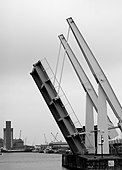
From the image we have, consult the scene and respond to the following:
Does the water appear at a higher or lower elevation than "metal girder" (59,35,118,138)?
lower

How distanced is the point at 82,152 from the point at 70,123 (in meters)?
2.62

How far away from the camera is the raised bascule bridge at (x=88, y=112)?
27.8 meters

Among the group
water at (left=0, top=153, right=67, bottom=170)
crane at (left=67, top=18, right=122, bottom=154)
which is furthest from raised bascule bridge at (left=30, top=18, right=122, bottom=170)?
water at (left=0, top=153, right=67, bottom=170)

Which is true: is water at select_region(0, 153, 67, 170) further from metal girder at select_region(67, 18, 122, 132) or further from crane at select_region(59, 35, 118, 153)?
metal girder at select_region(67, 18, 122, 132)

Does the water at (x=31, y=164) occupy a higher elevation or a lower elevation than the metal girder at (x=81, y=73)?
lower

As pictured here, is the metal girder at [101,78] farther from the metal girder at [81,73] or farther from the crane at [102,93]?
the metal girder at [81,73]

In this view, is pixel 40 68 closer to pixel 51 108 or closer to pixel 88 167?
pixel 51 108

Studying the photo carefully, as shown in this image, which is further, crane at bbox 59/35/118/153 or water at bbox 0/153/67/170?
water at bbox 0/153/67/170

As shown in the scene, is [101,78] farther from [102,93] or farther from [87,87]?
[87,87]

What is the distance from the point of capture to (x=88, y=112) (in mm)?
33562

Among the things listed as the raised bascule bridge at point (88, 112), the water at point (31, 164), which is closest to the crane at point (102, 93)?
the raised bascule bridge at point (88, 112)

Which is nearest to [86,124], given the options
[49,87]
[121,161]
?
[49,87]

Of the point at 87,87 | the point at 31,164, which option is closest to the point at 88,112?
the point at 87,87

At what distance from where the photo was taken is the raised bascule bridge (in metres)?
27.8
